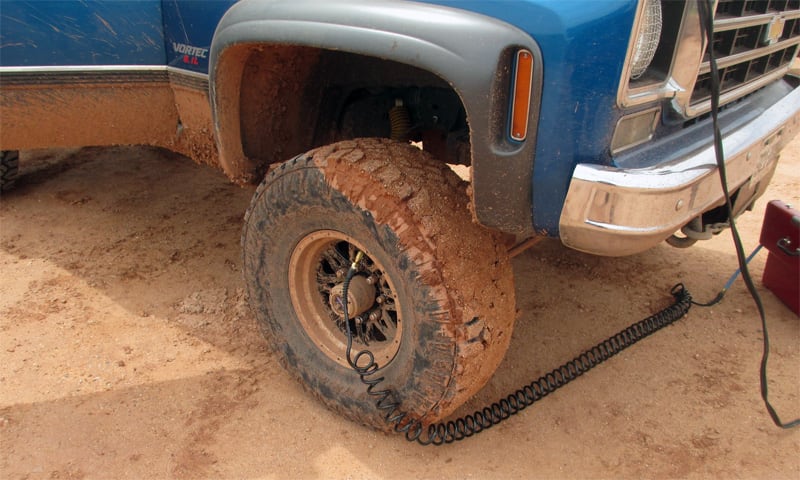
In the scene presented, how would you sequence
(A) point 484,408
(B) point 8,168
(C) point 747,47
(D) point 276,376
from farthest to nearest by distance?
(B) point 8,168
(D) point 276,376
(A) point 484,408
(C) point 747,47

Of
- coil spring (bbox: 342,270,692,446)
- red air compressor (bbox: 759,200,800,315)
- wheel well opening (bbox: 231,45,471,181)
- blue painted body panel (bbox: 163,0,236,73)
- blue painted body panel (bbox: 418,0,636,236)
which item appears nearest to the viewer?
blue painted body panel (bbox: 418,0,636,236)

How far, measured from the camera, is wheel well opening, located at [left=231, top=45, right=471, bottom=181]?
8.32 feet

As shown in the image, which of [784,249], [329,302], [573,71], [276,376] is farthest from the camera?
[784,249]

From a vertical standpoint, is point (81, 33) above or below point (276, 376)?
above

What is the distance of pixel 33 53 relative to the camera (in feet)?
8.79

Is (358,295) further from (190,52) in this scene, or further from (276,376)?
(190,52)

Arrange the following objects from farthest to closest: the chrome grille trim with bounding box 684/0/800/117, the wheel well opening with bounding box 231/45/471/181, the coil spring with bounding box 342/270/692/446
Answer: the wheel well opening with bounding box 231/45/471/181, the coil spring with bounding box 342/270/692/446, the chrome grille trim with bounding box 684/0/800/117

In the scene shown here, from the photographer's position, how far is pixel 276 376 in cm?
278

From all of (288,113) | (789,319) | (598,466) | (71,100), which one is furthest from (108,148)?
(789,319)

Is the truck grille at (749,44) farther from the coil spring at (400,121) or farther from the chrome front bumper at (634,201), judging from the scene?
the coil spring at (400,121)

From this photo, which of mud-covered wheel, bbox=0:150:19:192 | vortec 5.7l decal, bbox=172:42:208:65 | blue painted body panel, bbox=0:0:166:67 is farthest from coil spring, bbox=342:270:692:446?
mud-covered wheel, bbox=0:150:19:192

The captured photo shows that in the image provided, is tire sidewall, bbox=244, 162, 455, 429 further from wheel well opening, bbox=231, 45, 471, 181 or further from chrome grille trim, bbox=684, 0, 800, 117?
chrome grille trim, bbox=684, 0, 800, 117

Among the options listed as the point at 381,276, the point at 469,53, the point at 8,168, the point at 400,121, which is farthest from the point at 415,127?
the point at 8,168

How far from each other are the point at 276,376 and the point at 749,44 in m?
2.30
